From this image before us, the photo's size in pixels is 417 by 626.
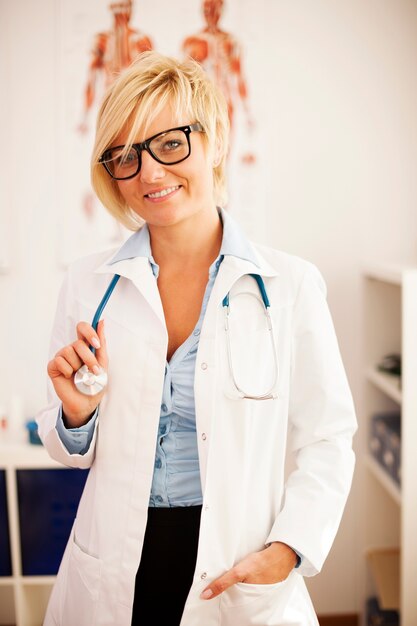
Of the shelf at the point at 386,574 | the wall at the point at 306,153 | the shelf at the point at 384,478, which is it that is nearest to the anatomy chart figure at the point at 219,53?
the wall at the point at 306,153

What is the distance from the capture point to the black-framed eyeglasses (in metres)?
1.20

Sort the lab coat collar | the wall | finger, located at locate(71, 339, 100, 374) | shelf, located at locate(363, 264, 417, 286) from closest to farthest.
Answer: finger, located at locate(71, 339, 100, 374), the lab coat collar, shelf, located at locate(363, 264, 417, 286), the wall

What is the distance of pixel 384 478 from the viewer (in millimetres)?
2393

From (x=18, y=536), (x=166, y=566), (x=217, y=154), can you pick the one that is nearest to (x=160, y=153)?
(x=217, y=154)

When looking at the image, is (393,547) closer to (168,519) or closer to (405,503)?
(405,503)

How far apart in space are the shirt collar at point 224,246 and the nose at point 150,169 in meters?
0.18

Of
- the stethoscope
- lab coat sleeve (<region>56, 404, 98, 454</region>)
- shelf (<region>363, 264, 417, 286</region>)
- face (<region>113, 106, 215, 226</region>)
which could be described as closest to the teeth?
face (<region>113, 106, 215, 226</region>)

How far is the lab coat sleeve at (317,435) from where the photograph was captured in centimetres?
122

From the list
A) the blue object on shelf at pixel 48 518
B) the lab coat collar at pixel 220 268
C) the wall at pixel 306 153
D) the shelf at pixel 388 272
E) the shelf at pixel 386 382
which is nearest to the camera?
the lab coat collar at pixel 220 268

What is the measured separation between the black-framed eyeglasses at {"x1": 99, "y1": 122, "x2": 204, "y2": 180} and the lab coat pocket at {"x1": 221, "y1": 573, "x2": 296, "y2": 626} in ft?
2.67

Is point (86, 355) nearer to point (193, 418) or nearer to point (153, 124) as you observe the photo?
point (193, 418)

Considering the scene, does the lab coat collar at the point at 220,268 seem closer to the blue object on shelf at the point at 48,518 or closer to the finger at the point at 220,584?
the finger at the point at 220,584

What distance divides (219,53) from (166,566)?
191cm

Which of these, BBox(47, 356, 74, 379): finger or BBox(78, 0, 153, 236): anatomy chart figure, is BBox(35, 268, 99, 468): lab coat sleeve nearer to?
BBox(47, 356, 74, 379): finger
